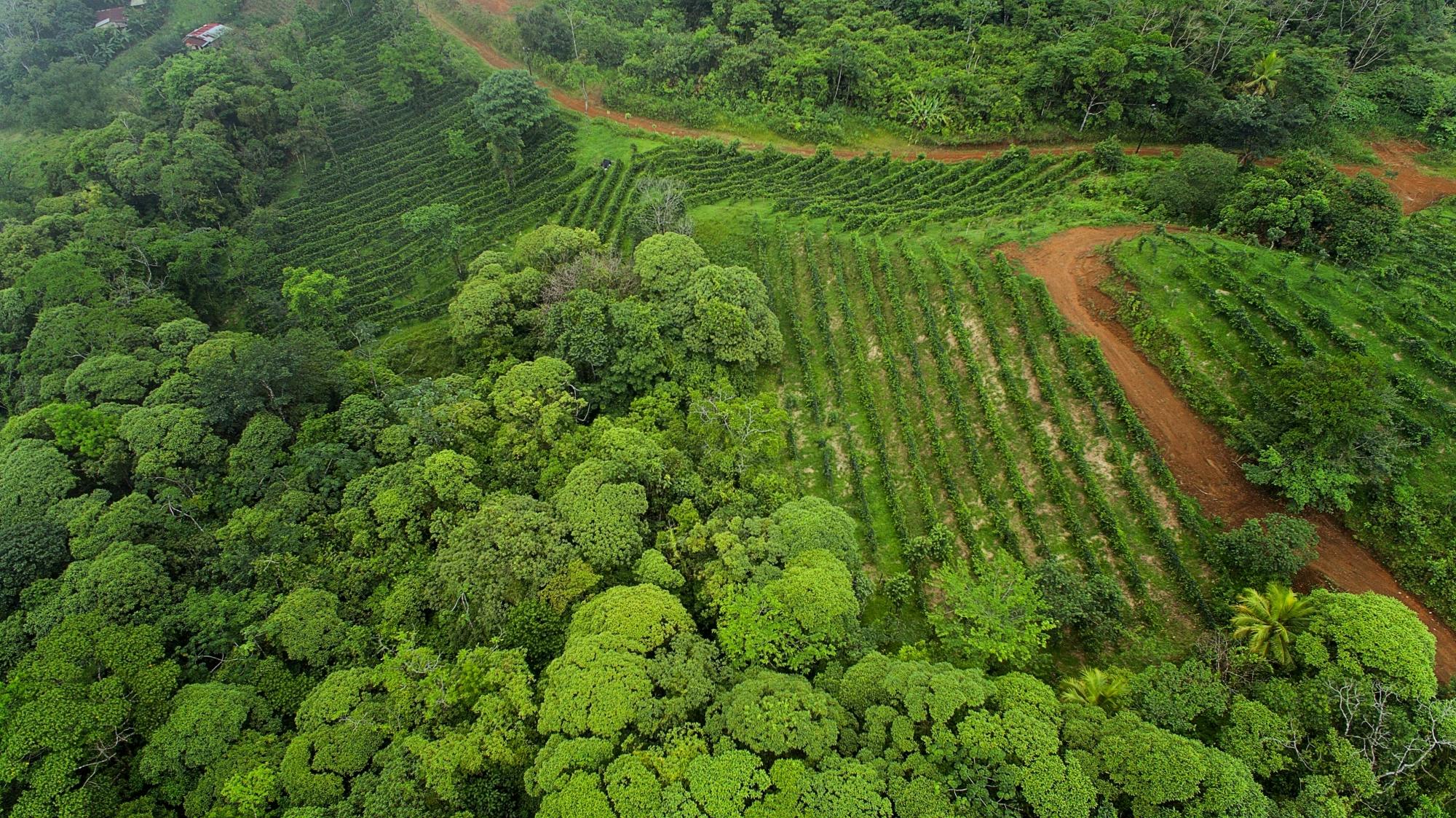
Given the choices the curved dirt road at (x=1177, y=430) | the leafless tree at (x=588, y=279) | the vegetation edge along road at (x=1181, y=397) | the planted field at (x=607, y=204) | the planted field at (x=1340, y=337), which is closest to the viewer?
the curved dirt road at (x=1177, y=430)

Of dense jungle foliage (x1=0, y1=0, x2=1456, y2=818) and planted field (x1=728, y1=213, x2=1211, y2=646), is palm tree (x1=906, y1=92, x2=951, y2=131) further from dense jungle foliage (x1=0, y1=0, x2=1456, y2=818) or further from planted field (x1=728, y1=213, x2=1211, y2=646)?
planted field (x1=728, y1=213, x2=1211, y2=646)

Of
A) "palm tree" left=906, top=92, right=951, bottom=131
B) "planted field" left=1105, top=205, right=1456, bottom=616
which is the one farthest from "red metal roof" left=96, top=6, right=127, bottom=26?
"planted field" left=1105, top=205, right=1456, bottom=616

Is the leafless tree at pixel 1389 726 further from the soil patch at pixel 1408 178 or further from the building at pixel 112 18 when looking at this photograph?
the building at pixel 112 18

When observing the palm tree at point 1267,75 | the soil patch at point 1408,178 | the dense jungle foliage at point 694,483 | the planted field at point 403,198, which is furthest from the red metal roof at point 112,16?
the soil patch at point 1408,178

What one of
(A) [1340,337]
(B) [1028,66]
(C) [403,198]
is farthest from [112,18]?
(A) [1340,337]

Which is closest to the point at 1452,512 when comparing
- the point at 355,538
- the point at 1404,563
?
the point at 1404,563

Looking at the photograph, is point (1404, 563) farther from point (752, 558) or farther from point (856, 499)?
point (752, 558)
